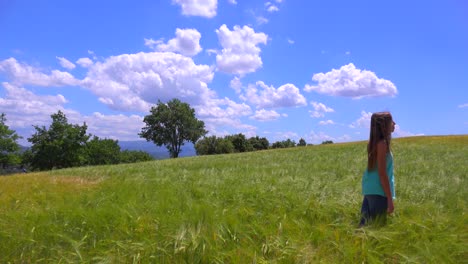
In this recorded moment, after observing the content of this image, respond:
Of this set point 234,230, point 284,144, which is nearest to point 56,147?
point 234,230

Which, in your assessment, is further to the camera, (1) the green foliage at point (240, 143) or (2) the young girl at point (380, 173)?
(1) the green foliage at point (240, 143)

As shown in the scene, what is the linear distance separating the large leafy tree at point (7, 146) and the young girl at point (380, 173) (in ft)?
205

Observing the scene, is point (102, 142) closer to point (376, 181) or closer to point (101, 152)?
point (101, 152)

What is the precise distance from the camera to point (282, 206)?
5.91 m

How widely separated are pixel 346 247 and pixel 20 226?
191 inches

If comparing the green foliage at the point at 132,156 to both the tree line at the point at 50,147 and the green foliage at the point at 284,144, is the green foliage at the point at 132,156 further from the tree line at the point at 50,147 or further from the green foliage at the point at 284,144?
the green foliage at the point at 284,144

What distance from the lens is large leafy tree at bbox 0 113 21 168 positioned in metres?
54.7

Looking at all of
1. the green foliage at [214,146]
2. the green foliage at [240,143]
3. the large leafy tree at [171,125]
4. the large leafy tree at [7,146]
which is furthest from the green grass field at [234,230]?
the green foliage at [240,143]

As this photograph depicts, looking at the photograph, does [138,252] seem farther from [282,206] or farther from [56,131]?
[56,131]

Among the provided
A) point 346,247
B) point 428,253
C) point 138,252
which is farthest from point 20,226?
point 428,253

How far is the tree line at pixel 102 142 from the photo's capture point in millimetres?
58969

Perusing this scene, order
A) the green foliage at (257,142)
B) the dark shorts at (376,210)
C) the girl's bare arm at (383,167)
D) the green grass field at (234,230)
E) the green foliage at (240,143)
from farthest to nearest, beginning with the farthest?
1. the green foliage at (257,142)
2. the green foliage at (240,143)
3. the dark shorts at (376,210)
4. the girl's bare arm at (383,167)
5. the green grass field at (234,230)

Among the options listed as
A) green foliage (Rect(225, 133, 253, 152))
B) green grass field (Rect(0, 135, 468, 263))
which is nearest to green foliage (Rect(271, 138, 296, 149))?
green foliage (Rect(225, 133, 253, 152))

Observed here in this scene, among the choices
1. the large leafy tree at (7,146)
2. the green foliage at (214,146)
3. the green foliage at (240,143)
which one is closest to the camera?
the large leafy tree at (7,146)
